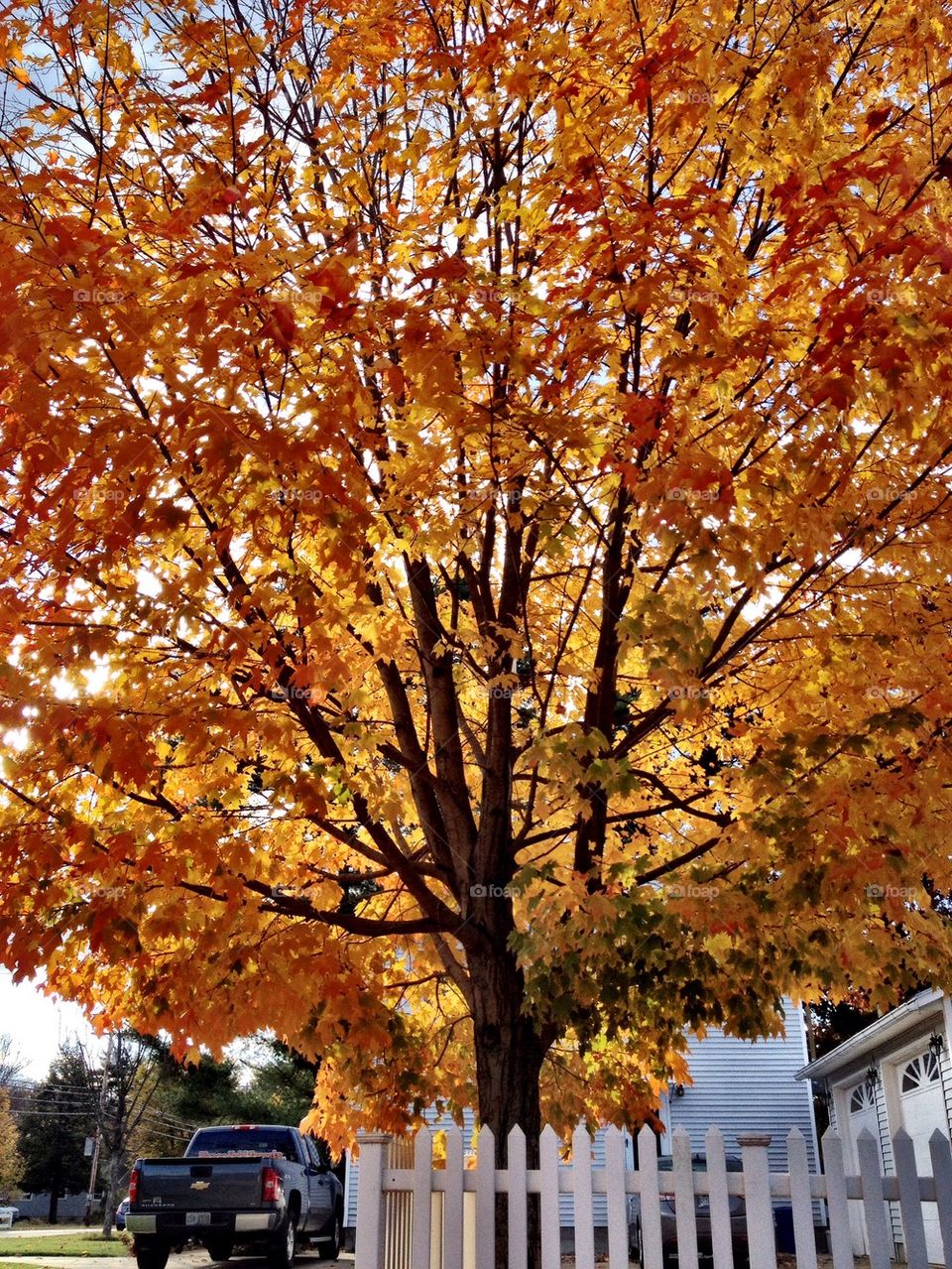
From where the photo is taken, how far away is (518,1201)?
16.1 ft

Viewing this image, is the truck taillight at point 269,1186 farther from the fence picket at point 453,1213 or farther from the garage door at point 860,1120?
the garage door at point 860,1120

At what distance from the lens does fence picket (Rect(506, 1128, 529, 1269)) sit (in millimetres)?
4867

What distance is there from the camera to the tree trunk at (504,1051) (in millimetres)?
5949

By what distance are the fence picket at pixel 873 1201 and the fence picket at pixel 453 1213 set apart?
5.87 ft

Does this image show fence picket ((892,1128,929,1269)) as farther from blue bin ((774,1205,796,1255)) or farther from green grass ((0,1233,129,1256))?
green grass ((0,1233,129,1256))

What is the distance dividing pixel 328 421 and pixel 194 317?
29.2 inches

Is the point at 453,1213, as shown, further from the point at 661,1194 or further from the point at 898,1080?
the point at 898,1080

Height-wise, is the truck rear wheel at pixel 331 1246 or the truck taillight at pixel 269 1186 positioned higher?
the truck taillight at pixel 269 1186

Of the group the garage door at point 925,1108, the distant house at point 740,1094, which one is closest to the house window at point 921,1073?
the garage door at point 925,1108

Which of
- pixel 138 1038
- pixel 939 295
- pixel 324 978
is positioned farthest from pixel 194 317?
pixel 138 1038

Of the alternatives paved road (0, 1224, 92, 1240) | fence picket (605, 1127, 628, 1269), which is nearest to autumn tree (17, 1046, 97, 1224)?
paved road (0, 1224, 92, 1240)

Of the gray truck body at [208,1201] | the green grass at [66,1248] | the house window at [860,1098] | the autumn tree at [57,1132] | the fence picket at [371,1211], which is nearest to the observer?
the fence picket at [371,1211]

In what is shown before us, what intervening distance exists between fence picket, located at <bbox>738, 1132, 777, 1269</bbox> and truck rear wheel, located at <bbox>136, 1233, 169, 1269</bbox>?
417 inches

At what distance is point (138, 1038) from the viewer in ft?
120
